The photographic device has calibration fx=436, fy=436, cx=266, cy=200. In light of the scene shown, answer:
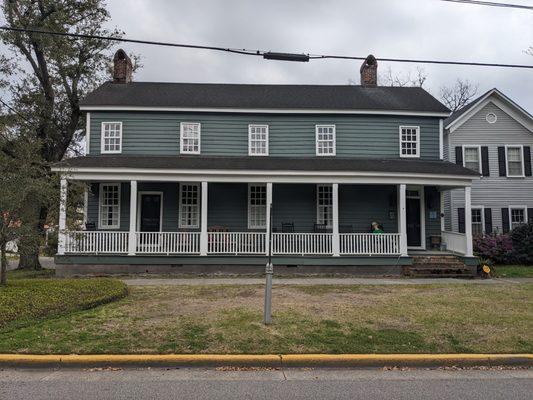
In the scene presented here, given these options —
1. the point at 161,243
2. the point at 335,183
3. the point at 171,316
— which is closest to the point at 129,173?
the point at 161,243

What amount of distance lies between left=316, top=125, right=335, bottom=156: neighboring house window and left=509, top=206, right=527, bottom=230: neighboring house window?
9887 millimetres

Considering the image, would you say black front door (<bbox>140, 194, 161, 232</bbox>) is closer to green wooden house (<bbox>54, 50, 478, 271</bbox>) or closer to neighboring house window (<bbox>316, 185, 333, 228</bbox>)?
green wooden house (<bbox>54, 50, 478, 271</bbox>)

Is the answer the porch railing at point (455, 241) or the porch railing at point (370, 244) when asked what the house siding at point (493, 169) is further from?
the porch railing at point (370, 244)

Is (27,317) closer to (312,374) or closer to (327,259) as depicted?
(312,374)

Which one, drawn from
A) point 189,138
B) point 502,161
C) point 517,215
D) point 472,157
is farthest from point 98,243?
point 517,215

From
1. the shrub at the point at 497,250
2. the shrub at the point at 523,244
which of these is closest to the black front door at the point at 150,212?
the shrub at the point at 497,250

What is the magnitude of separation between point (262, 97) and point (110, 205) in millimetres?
8076

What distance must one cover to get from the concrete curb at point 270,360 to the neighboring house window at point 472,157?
16848 mm

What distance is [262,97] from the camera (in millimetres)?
19656

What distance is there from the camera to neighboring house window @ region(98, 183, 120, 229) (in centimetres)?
1780

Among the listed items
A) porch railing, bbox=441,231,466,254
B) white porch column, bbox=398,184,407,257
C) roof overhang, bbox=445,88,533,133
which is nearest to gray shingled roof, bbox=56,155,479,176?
white porch column, bbox=398,184,407,257

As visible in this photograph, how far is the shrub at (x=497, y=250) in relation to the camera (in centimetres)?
1839

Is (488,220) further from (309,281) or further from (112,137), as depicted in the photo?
(112,137)

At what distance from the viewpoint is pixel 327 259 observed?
1565cm
